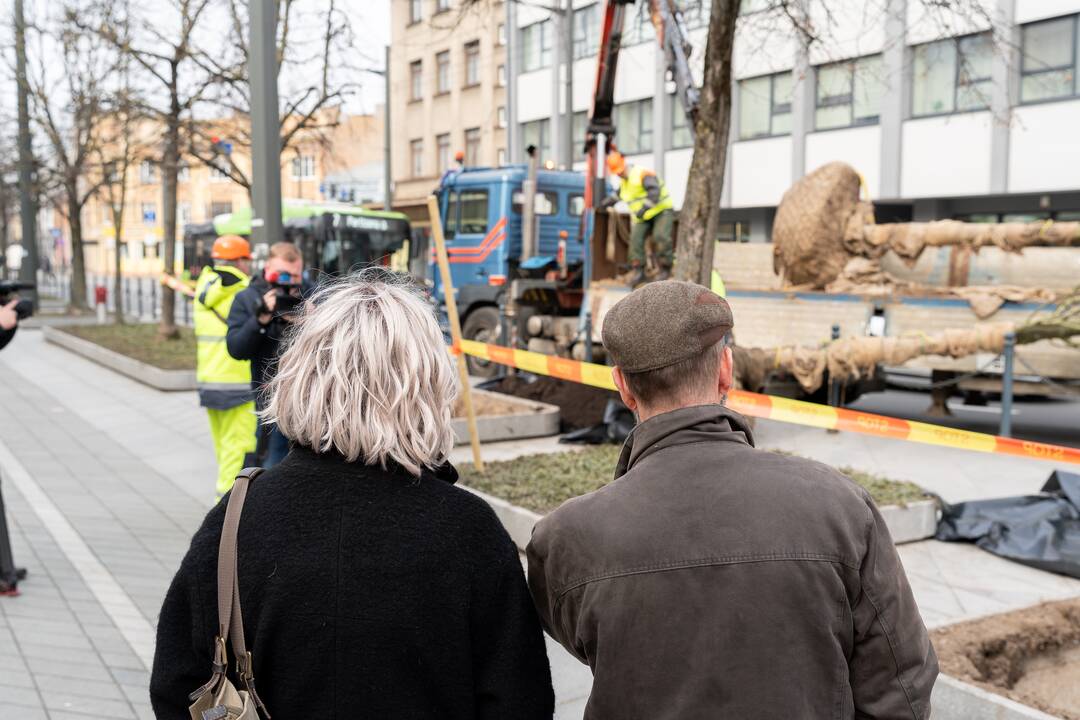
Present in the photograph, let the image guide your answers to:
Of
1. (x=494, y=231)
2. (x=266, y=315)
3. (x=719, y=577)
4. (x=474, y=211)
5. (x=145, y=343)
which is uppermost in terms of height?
(x=474, y=211)

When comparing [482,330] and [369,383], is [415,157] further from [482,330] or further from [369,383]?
[369,383]

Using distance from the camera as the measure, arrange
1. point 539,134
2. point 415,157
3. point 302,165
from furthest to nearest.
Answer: point 415,157 < point 539,134 < point 302,165

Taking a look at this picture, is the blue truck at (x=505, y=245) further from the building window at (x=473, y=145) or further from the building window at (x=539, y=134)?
the building window at (x=473, y=145)

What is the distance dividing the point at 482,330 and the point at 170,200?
6.42 meters

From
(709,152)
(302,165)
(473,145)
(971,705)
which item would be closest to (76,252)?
(302,165)

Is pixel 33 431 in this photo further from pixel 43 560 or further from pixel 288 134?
pixel 288 134

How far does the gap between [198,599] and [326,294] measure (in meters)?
0.64

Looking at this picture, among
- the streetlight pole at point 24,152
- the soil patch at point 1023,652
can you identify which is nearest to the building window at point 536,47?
the streetlight pole at point 24,152

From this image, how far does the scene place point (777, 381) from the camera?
11.3 meters

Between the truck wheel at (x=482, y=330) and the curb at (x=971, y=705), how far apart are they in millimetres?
11928

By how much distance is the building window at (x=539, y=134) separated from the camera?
3675 cm

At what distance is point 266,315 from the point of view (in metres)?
5.95

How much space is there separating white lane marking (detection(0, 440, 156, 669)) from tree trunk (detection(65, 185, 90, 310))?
18937 mm

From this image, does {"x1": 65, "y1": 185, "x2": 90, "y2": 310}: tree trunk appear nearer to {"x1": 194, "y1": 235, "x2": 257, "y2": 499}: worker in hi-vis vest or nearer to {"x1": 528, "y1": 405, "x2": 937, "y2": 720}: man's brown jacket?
{"x1": 194, "y1": 235, "x2": 257, "y2": 499}: worker in hi-vis vest
